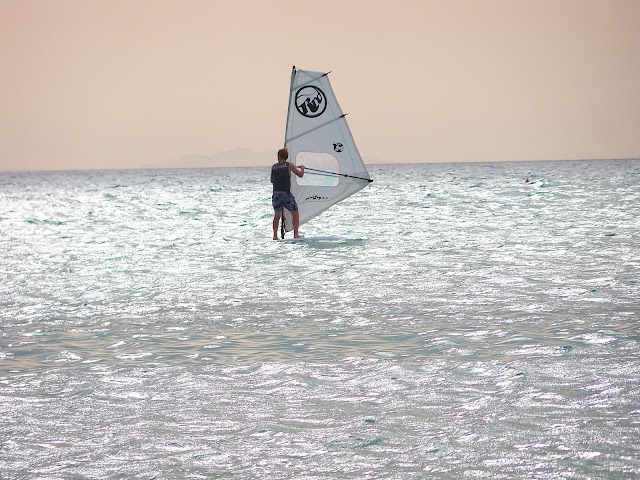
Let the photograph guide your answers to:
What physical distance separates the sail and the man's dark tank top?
0.99 metres

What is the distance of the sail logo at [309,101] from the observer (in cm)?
1944

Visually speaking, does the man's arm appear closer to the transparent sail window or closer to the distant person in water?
the distant person in water

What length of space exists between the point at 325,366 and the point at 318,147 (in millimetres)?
12327

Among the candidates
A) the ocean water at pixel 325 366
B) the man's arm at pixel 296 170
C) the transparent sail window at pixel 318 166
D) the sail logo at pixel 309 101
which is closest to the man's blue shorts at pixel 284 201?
the man's arm at pixel 296 170

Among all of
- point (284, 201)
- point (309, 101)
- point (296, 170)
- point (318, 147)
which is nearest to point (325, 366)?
point (296, 170)

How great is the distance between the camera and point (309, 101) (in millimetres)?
19453

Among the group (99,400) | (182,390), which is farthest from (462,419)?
(99,400)

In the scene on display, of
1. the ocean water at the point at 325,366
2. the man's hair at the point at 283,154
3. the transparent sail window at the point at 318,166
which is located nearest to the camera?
the ocean water at the point at 325,366

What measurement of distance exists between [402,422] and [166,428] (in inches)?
58.6

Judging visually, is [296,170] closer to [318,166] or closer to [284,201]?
[284,201]

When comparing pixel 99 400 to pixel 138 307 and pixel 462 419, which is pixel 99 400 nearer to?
pixel 462 419

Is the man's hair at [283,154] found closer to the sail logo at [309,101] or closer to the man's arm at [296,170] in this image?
the man's arm at [296,170]

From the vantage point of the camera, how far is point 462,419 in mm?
6047

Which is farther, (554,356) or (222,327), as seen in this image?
Answer: (222,327)
